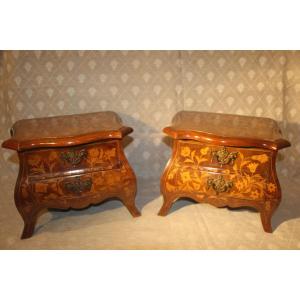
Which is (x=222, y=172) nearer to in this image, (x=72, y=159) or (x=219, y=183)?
(x=219, y=183)

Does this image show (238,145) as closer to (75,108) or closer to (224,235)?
(224,235)

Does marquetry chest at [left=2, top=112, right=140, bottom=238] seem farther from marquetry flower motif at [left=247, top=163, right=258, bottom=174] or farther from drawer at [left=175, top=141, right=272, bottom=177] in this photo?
marquetry flower motif at [left=247, top=163, right=258, bottom=174]

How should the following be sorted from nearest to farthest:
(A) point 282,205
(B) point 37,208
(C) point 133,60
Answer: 1. (B) point 37,208
2. (A) point 282,205
3. (C) point 133,60

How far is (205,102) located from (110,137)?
1132mm

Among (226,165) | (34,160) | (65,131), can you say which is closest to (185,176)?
(226,165)

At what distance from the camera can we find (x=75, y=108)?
8.91ft

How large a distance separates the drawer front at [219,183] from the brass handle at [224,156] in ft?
0.27

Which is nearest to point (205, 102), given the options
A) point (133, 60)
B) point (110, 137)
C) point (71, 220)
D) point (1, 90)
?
point (133, 60)

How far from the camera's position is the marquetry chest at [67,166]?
188cm

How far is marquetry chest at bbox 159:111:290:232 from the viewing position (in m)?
1.90

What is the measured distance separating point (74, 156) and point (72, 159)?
2 cm

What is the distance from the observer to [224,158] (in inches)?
77.0

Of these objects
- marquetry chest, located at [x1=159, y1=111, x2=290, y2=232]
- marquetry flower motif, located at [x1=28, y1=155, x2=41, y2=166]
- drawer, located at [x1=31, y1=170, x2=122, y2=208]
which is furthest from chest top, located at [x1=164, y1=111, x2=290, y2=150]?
marquetry flower motif, located at [x1=28, y1=155, x2=41, y2=166]

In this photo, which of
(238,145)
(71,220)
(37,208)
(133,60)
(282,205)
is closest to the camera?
(238,145)
